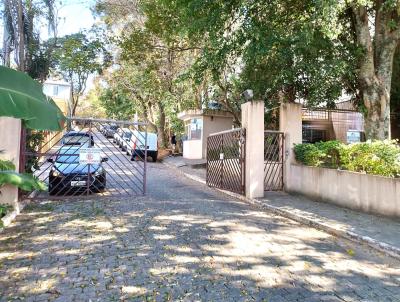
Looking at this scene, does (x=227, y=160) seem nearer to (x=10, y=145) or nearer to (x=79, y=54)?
(x=10, y=145)

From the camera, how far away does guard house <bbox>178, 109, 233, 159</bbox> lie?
23.0m

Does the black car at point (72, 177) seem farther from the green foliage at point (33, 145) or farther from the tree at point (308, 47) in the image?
the tree at point (308, 47)

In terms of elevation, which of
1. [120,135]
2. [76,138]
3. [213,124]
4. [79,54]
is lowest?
[76,138]

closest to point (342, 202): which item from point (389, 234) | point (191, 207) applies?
point (389, 234)

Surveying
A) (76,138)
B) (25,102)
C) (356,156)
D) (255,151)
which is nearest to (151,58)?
(76,138)

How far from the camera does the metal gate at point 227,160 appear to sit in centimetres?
1059

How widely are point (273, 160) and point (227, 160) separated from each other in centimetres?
154

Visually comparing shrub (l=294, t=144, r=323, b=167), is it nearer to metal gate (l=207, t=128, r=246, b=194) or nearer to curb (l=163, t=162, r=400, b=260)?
metal gate (l=207, t=128, r=246, b=194)

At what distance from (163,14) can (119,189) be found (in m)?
7.48

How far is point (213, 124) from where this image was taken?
23344 mm

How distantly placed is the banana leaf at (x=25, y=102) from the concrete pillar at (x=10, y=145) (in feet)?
15.2

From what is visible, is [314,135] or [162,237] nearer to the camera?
[162,237]

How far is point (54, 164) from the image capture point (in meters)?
9.74

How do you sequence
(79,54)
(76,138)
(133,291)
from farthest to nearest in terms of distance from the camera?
1. (79,54)
2. (76,138)
3. (133,291)
